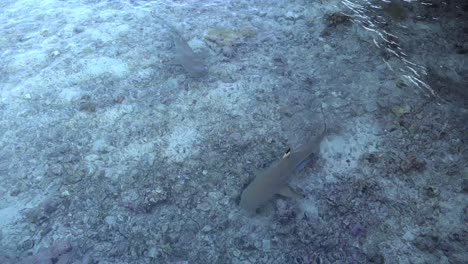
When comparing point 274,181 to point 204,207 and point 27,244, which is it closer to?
point 204,207

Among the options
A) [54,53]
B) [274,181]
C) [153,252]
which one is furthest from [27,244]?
[54,53]

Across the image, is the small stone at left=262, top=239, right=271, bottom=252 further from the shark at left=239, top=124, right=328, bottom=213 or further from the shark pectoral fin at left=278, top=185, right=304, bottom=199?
the shark pectoral fin at left=278, top=185, right=304, bottom=199

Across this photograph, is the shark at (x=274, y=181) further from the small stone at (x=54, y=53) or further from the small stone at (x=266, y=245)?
the small stone at (x=54, y=53)

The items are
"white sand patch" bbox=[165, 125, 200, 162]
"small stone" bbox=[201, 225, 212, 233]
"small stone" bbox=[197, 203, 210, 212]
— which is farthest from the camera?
"white sand patch" bbox=[165, 125, 200, 162]

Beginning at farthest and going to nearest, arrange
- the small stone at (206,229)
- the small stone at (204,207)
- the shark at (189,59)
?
the shark at (189,59), the small stone at (204,207), the small stone at (206,229)

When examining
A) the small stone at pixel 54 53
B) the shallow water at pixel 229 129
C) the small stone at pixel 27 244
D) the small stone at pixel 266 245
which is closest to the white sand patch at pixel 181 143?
the shallow water at pixel 229 129

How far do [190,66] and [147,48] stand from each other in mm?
657

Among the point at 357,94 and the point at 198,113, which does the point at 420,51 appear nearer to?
the point at 357,94

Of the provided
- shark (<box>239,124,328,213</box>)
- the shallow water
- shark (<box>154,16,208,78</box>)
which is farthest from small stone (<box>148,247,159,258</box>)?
shark (<box>154,16,208,78</box>)

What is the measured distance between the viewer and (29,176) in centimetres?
310

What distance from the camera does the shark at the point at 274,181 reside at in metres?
2.80

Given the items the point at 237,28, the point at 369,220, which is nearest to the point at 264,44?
the point at 237,28

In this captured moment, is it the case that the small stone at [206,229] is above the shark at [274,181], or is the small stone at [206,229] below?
below

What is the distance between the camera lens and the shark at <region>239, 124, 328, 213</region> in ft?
9.18
